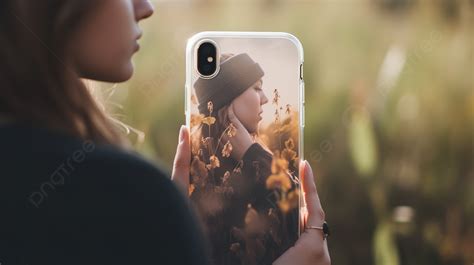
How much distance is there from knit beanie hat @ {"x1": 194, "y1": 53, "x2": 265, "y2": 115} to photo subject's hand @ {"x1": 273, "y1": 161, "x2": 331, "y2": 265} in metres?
0.13

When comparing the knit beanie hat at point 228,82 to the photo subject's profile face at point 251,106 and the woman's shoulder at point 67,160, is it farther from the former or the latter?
the woman's shoulder at point 67,160

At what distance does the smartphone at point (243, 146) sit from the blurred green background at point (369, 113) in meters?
1.46

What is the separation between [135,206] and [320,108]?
6.84ft

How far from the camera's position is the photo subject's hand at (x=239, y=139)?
36.1 inches

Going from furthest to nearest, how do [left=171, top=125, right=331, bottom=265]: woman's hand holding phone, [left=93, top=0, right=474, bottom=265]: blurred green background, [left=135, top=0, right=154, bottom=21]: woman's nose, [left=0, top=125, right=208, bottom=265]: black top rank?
[left=93, top=0, right=474, bottom=265]: blurred green background → [left=171, top=125, right=331, bottom=265]: woman's hand holding phone → [left=135, top=0, right=154, bottom=21]: woman's nose → [left=0, top=125, right=208, bottom=265]: black top

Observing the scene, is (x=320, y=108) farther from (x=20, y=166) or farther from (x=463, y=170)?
(x=20, y=166)

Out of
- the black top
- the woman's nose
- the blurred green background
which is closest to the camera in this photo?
the black top

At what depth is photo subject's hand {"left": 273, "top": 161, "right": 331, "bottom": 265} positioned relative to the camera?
84 centimetres

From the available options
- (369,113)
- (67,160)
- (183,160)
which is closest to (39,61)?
(67,160)

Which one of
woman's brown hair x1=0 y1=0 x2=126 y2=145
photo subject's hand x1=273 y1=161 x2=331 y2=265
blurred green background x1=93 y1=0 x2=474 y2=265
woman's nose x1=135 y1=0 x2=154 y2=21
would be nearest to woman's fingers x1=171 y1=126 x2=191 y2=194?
photo subject's hand x1=273 y1=161 x2=331 y2=265

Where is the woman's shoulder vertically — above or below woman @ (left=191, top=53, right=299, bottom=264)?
above

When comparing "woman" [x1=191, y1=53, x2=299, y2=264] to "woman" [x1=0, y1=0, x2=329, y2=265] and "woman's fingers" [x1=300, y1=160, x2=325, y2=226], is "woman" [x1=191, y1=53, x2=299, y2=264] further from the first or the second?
"woman" [x1=0, y1=0, x2=329, y2=265]

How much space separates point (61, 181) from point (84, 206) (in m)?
0.02

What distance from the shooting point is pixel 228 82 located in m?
0.94
